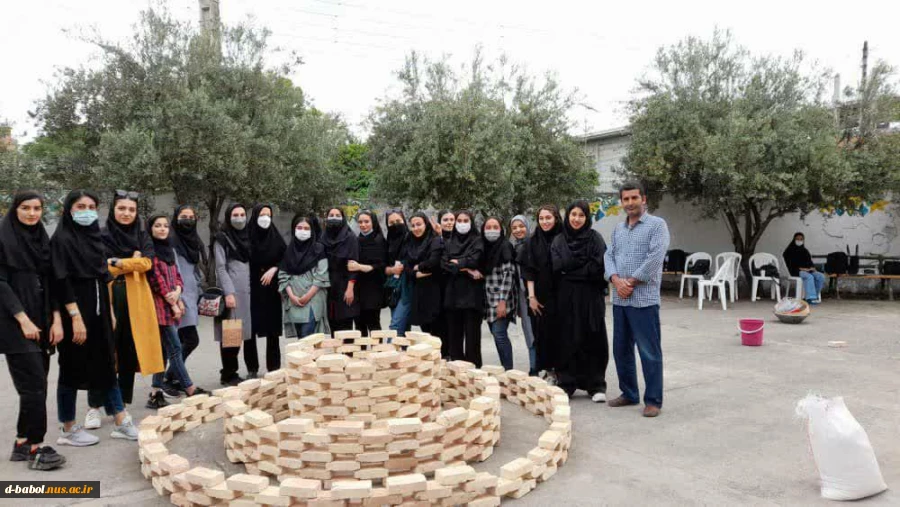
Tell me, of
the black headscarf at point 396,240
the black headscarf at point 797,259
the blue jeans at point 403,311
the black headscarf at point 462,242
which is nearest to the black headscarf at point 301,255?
the black headscarf at point 396,240

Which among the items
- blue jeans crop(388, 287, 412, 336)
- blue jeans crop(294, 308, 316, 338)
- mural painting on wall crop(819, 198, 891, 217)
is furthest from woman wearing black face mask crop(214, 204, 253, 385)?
mural painting on wall crop(819, 198, 891, 217)

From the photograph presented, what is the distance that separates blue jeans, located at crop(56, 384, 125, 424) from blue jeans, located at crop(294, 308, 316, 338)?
6.13ft

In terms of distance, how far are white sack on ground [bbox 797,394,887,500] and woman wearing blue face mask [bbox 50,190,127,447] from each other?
4.77 meters

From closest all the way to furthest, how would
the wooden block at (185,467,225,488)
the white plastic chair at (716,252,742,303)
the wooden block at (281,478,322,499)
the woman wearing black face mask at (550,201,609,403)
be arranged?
the wooden block at (281,478,322,499)
the wooden block at (185,467,225,488)
the woman wearing black face mask at (550,201,609,403)
the white plastic chair at (716,252,742,303)

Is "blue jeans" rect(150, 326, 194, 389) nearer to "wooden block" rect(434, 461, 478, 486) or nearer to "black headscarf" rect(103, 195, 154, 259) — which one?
"black headscarf" rect(103, 195, 154, 259)

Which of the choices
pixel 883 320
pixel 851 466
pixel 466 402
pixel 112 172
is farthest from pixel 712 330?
pixel 112 172

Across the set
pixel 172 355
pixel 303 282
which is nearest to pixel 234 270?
pixel 303 282

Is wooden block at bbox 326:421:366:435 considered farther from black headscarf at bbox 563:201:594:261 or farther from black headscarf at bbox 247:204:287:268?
black headscarf at bbox 247:204:287:268

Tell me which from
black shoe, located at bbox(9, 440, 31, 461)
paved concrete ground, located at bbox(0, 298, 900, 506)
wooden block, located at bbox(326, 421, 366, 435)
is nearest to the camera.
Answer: wooden block, located at bbox(326, 421, 366, 435)

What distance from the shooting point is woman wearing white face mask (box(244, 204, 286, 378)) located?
6.43m

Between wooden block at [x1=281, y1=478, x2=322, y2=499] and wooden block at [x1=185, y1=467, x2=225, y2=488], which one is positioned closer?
wooden block at [x1=281, y1=478, x2=322, y2=499]

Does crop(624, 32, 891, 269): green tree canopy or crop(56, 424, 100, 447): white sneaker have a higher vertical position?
crop(624, 32, 891, 269): green tree canopy

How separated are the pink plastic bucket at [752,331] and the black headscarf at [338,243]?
5.28m

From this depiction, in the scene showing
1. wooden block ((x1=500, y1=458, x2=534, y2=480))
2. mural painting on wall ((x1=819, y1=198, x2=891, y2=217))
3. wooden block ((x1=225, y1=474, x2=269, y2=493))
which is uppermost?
mural painting on wall ((x1=819, y1=198, x2=891, y2=217))
